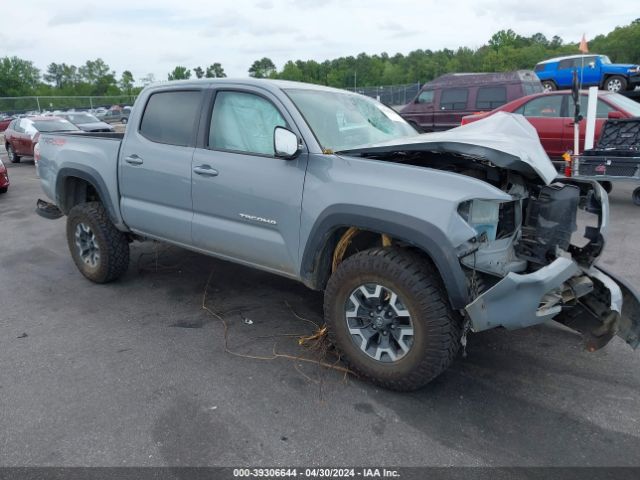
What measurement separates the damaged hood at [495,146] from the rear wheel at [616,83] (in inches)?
720

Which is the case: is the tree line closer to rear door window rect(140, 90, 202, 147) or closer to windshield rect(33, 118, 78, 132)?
windshield rect(33, 118, 78, 132)

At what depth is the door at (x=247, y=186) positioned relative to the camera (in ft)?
11.5

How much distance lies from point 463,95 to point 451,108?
438 mm

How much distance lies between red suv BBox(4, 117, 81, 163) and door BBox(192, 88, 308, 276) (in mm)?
12877

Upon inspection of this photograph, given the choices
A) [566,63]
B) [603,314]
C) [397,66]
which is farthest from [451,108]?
[397,66]

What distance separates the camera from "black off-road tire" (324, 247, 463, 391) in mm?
2926

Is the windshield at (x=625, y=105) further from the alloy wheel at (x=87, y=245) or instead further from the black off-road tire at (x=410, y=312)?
the alloy wheel at (x=87, y=245)

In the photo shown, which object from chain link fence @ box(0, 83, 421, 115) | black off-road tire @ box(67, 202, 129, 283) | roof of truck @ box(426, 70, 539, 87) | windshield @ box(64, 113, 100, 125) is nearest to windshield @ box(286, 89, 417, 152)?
black off-road tire @ box(67, 202, 129, 283)

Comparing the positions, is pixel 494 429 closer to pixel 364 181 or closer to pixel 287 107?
pixel 364 181

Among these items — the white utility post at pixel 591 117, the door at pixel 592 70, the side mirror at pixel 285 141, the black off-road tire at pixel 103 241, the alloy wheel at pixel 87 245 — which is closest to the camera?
the side mirror at pixel 285 141

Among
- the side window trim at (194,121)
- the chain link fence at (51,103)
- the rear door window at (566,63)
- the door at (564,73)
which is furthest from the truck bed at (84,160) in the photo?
the chain link fence at (51,103)

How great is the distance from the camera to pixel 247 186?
365cm

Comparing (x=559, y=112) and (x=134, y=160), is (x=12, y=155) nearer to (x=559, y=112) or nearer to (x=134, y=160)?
(x=134, y=160)

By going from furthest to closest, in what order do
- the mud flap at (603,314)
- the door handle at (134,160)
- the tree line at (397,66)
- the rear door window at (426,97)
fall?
the tree line at (397,66) < the rear door window at (426,97) < the door handle at (134,160) < the mud flap at (603,314)
